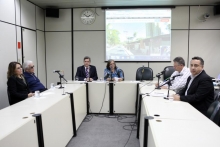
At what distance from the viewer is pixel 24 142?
1.53 meters

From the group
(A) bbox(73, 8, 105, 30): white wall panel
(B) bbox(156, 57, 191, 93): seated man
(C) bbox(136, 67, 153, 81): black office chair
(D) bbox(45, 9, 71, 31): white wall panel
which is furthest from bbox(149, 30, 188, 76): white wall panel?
(D) bbox(45, 9, 71, 31): white wall panel

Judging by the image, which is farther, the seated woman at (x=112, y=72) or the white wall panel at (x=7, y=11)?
the seated woman at (x=112, y=72)

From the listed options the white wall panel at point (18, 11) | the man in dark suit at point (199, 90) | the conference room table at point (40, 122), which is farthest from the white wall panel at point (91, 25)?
the man in dark suit at point (199, 90)

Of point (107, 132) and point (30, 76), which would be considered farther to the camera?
point (30, 76)

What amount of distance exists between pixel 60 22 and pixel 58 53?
36.1 inches

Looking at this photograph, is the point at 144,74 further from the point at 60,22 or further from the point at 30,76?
the point at 60,22

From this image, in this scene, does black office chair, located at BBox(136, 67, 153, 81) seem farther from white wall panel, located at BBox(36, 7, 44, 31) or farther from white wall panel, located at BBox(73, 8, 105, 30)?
white wall panel, located at BBox(36, 7, 44, 31)

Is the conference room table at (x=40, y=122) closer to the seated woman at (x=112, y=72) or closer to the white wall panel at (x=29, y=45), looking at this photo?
the seated woman at (x=112, y=72)

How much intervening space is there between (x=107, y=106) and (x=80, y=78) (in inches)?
38.4

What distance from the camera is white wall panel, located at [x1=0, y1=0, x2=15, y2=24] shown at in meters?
3.70

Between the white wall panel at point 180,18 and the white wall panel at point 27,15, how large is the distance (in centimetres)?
378

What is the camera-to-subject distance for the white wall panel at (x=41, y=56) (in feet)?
17.4

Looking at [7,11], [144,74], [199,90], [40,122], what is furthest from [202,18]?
[40,122]

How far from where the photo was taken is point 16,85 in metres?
2.87
